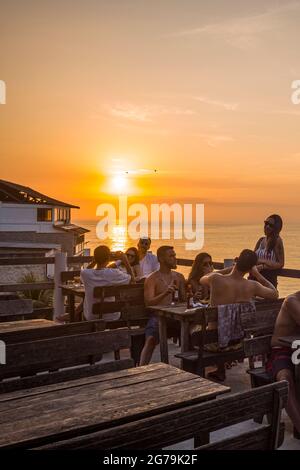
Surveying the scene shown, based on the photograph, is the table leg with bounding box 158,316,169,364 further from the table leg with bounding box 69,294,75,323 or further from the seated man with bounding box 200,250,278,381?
the table leg with bounding box 69,294,75,323

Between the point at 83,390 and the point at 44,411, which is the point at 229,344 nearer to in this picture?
the point at 83,390

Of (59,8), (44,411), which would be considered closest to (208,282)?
(44,411)

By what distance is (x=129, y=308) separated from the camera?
23.2ft

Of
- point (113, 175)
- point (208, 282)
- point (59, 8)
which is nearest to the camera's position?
point (208, 282)

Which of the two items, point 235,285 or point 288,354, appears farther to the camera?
point 235,285

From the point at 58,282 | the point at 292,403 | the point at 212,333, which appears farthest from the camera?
→ the point at 58,282

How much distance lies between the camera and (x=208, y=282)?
6.29 meters

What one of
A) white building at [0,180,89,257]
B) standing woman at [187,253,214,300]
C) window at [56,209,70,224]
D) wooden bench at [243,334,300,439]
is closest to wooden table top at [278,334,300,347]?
wooden bench at [243,334,300,439]

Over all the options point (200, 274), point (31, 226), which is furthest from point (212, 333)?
point (31, 226)

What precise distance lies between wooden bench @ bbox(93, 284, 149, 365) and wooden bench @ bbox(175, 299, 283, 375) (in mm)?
1318

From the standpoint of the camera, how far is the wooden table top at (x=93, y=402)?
263 centimetres

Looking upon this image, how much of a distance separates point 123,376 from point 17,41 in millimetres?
11746

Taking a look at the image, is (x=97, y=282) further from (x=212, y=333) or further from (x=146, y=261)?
(x=146, y=261)

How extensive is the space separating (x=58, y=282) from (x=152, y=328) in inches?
104
